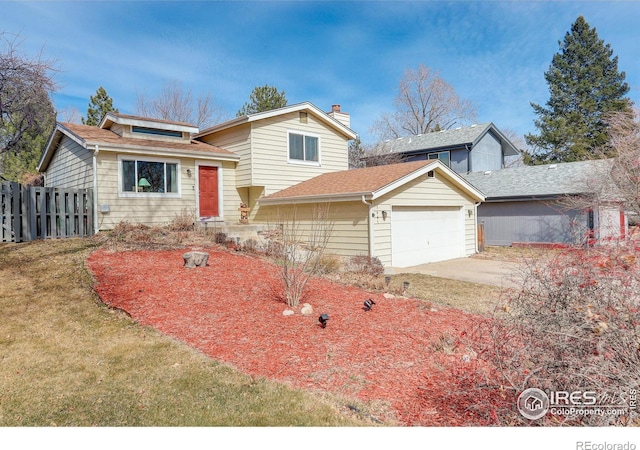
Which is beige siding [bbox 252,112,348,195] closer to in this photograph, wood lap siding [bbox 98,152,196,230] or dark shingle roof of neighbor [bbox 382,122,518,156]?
wood lap siding [bbox 98,152,196,230]

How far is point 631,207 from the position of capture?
611 inches

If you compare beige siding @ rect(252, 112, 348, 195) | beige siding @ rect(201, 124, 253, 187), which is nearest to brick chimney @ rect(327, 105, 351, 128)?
beige siding @ rect(252, 112, 348, 195)

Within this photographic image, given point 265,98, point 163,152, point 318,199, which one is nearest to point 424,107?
point 265,98

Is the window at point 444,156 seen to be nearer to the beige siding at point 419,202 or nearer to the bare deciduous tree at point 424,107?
the bare deciduous tree at point 424,107

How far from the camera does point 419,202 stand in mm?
12906

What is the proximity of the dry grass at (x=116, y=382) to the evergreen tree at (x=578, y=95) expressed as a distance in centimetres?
3379

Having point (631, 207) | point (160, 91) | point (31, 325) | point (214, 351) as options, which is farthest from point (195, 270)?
point (160, 91)

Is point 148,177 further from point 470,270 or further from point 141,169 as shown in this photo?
point 470,270

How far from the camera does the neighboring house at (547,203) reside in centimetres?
1606

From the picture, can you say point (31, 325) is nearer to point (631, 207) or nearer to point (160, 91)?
point (631, 207)

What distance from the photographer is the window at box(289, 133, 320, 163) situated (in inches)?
635

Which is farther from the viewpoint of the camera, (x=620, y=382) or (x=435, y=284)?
(x=435, y=284)

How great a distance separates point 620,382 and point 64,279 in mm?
8453

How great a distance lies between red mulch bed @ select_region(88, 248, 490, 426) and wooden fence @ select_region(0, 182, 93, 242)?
4432mm
